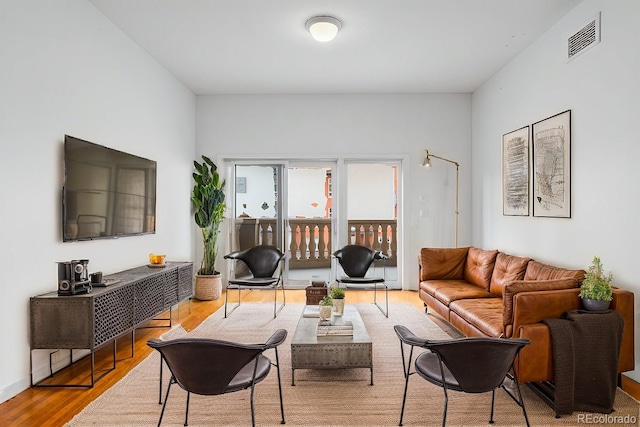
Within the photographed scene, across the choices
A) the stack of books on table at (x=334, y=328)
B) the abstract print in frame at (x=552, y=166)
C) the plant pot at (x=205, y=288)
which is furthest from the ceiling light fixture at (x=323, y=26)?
the plant pot at (x=205, y=288)

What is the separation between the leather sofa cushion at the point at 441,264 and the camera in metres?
5.18

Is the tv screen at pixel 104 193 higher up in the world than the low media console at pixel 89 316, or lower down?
higher up

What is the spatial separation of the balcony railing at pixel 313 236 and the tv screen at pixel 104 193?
2.11 meters

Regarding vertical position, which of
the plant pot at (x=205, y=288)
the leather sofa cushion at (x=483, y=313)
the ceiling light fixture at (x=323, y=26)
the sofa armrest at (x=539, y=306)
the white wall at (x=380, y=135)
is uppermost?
the ceiling light fixture at (x=323, y=26)

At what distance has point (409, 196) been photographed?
21.9 ft

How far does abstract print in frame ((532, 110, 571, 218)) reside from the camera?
3.99 m

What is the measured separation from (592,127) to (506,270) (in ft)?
4.98

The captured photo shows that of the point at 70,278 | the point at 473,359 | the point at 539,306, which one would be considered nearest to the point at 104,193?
the point at 70,278

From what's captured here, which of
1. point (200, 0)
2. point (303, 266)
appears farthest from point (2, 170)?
point (303, 266)

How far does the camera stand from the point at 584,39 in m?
3.72

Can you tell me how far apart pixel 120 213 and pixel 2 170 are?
4.67 feet

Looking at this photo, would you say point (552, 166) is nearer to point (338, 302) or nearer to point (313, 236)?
point (338, 302)

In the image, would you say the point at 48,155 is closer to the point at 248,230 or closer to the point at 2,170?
the point at 2,170

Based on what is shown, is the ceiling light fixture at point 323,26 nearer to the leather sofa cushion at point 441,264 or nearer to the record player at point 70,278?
the leather sofa cushion at point 441,264
